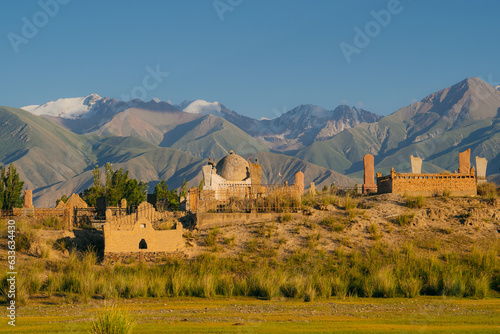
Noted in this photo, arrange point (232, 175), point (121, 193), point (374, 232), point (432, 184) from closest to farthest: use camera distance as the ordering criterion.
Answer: point (374, 232)
point (432, 184)
point (232, 175)
point (121, 193)

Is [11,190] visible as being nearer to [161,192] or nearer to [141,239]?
[161,192]

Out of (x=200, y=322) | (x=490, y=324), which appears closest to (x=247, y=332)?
(x=200, y=322)

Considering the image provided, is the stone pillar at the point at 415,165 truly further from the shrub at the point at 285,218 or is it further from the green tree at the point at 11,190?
the green tree at the point at 11,190

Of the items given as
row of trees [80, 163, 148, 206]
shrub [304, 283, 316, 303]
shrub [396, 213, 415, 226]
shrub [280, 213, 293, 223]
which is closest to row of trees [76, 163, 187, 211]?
row of trees [80, 163, 148, 206]

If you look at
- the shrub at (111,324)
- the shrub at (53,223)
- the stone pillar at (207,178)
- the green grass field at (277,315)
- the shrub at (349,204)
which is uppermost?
→ the stone pillar at (207,178)

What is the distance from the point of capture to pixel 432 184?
30.9 metres

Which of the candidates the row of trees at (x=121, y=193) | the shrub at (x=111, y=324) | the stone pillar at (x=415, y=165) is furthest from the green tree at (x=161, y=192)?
the shrub at (x=111, y=324)

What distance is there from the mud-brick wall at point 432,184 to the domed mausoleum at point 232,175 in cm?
743

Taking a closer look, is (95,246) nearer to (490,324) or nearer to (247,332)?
(247,332)

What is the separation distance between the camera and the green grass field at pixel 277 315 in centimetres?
1413

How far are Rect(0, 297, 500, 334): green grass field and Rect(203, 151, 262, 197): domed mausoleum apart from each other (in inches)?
572

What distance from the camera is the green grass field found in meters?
14.1

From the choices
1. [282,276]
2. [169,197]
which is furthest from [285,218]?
[169,197]

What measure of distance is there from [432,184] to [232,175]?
1196 centimetres
